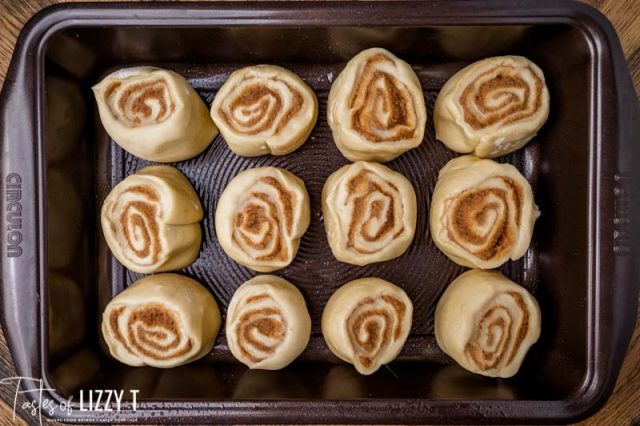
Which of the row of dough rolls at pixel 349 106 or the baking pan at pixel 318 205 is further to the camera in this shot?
the row of dough rolls at pixel 349 106

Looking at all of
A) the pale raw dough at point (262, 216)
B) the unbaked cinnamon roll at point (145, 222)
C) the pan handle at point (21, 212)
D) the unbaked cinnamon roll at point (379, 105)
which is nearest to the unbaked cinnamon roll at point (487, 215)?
the unbaked cinnamon roll at point (379, 105)

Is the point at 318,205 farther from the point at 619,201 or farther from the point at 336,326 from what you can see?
the point at 619,201

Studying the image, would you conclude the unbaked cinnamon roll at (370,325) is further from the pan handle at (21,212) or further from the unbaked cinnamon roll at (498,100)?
the pan handle at (21,212)

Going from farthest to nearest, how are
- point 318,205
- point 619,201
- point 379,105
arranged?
point 318,205
point 379,105
point 619,201

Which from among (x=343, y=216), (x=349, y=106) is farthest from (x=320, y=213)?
(x=349, y=106)

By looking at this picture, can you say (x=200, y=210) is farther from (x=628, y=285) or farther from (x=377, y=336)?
(x=628, y=285)

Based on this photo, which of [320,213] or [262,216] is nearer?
[262,216]
